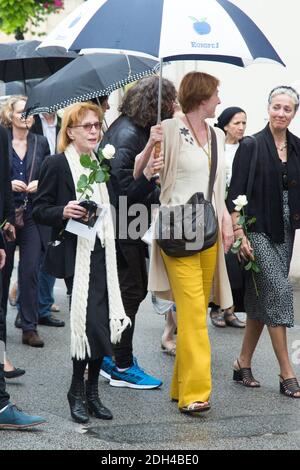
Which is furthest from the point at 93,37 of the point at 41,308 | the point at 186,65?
the point at 186,65

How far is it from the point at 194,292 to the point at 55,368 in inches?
66.0

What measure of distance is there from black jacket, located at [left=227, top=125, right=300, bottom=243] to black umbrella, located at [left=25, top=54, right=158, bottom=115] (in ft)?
3.07

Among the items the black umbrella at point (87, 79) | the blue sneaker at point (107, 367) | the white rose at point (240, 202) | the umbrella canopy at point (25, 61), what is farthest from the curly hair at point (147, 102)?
the umbrella canopy at point (25, 61)

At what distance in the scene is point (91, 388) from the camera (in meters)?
6.53

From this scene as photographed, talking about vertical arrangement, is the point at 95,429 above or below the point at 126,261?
below

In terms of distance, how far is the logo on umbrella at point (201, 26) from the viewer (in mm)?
6219

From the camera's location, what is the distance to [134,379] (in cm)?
743

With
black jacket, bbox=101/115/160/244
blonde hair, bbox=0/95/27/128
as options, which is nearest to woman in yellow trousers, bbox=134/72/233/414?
black jacket, bbox=101/115/160/244

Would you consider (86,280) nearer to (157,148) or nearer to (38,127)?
(157,148)

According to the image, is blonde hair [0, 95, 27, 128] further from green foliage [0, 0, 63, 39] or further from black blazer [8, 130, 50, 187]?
green foliage [0, 0, 63, 39]

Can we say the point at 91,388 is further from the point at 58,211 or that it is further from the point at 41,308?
the point at 41,308

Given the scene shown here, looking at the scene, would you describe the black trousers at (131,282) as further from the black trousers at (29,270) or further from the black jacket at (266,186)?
the black trousers at (29,270)

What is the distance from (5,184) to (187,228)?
1.13m

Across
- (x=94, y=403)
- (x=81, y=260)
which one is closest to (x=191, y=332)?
(x=94, y=403)
